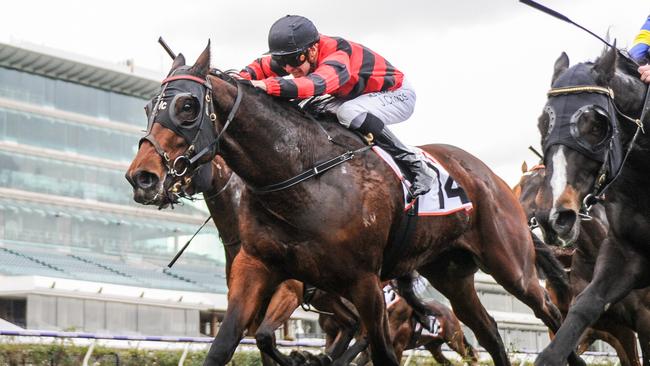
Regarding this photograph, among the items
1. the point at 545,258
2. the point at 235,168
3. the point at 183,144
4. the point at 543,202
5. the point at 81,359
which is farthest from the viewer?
the point at 81,359

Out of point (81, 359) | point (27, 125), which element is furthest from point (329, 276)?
point (27, 125)

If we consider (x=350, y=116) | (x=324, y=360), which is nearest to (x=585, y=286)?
(x=324, y=360)

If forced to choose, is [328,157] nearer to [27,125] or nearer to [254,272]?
[254,272]

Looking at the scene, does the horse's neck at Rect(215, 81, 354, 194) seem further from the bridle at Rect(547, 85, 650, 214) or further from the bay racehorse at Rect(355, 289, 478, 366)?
the bay racehorse at Rect(355, 289, 478, 366)

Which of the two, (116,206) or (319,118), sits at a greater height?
(319,118)

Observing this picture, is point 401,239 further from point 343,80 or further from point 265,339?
point 265,339

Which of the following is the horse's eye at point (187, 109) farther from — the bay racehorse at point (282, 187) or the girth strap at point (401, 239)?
the girth strap at point (401, 239)

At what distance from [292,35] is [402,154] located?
994mm

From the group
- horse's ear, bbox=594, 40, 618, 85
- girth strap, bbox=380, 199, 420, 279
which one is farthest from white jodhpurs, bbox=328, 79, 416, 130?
horse's ear, bbox=594, 40, 618, 85

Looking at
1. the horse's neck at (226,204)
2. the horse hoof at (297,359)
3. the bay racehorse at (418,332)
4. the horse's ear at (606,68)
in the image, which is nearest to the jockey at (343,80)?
the horse's ear at (606,68)

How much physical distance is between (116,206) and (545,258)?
130 ft

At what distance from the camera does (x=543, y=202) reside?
16.6 ft

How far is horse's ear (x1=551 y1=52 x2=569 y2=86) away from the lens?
18.5 ft

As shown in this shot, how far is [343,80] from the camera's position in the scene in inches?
269
